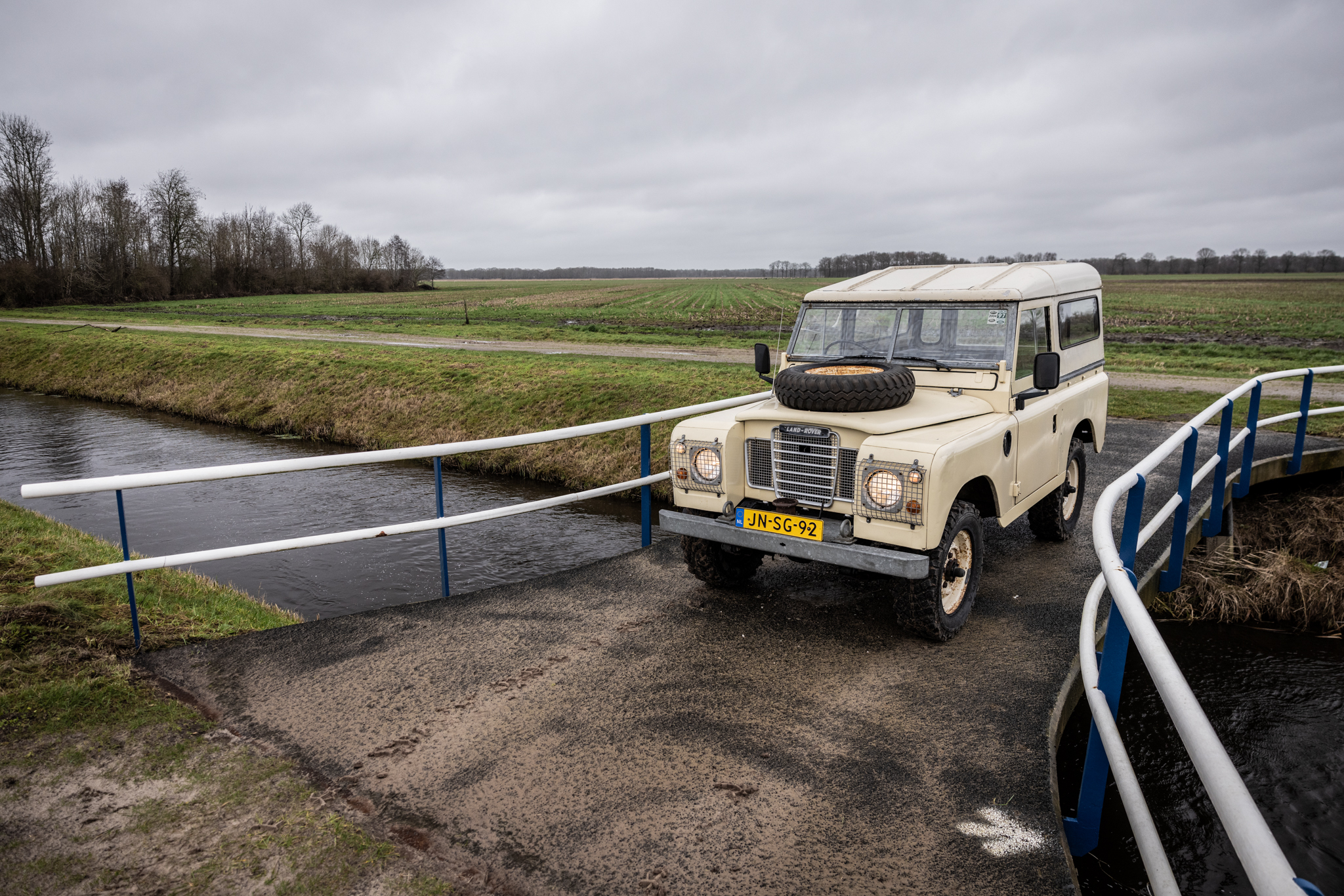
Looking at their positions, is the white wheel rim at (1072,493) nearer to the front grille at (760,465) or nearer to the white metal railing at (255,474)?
the front grille at (760,465)

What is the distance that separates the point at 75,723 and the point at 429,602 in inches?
85.5

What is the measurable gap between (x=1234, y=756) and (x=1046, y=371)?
2.97m

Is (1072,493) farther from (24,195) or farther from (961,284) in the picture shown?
(24,195)

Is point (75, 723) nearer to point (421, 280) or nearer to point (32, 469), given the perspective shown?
point (32, 469)

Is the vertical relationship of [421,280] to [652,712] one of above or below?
above

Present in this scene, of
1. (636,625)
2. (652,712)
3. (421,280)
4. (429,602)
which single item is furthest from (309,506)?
(421,280)

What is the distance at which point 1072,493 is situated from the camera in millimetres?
7363

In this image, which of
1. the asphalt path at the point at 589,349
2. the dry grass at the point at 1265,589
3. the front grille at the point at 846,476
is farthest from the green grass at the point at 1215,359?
the front grille at the point at 846,476

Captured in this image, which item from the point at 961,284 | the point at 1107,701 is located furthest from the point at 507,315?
the point at 1107,701

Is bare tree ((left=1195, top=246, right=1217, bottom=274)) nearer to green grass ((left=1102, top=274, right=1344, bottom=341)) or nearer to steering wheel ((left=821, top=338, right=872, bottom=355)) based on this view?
green grass ((left=1102, top=274, right=1344, bottom=341))

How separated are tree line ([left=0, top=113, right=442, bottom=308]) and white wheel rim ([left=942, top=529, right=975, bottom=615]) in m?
73.5

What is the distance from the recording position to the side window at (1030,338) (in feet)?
19.3

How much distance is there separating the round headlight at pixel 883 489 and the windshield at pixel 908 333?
1.68m

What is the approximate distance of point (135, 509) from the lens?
462 inches
